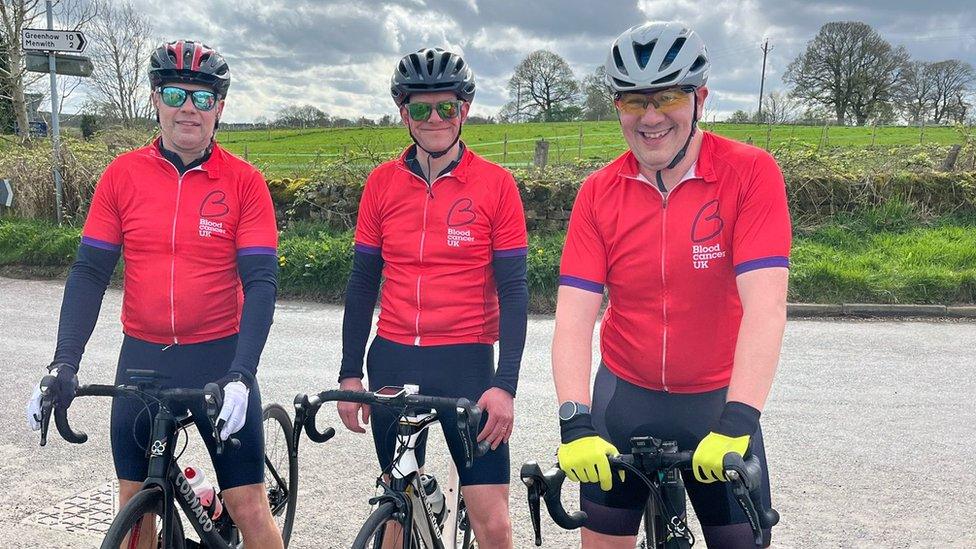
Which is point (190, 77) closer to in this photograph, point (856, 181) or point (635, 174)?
point (635, 174)

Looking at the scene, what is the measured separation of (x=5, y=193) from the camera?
46.8 feet

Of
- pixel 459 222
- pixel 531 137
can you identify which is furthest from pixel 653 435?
pixel 531 137

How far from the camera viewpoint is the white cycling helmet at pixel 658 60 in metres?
2.31

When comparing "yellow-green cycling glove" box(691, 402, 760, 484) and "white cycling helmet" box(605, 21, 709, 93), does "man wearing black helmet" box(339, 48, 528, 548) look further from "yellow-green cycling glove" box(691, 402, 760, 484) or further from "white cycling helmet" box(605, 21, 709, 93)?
"yellow-green cycling glove" box(691, 402, 760, 484)

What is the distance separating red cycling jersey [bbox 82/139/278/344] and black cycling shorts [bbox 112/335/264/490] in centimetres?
5

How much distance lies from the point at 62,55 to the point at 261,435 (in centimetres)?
1210

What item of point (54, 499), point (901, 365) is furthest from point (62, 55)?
point (901, 365)

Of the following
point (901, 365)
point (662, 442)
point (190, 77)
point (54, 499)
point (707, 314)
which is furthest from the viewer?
point (901, 365)

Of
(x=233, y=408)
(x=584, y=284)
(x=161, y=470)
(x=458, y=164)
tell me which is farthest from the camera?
(x=458, y=164)

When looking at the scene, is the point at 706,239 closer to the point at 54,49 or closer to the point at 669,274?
the point at 669,274

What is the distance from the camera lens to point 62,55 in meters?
12.7

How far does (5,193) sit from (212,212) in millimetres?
13807

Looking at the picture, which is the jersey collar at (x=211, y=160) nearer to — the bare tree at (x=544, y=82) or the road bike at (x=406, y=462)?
the road bike at (x=406, y=462)

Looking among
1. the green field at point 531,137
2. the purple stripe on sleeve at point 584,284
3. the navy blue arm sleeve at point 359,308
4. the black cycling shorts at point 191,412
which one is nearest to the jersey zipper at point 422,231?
the navy blue arm sleeve at point 359,308
